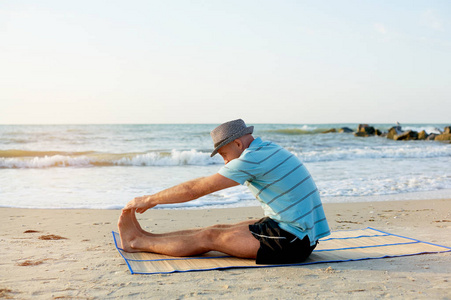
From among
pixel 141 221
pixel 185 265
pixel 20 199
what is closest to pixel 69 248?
pixel 185 265

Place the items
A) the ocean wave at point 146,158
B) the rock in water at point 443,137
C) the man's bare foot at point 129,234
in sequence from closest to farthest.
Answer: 1. the man's bare foot at point 129,234
2. the ocean wave at point 146,158
3. the rock in water at point 443,137

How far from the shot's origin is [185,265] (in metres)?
3.77

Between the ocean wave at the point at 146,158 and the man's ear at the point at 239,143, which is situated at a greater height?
the man's ear at the point at 239,143

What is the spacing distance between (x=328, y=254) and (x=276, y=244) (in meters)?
0.77

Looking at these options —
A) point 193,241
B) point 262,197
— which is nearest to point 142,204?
point 193,241

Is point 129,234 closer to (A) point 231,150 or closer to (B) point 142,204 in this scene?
(B) point 142,204

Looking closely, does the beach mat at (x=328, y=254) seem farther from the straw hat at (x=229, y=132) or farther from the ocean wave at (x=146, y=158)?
the ocean wave at (x=146, y=158)

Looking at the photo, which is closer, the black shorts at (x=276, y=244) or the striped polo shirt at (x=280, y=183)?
the striped polo shirt at (x=280, y=183)

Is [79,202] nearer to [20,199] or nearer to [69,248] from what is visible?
[20,199]

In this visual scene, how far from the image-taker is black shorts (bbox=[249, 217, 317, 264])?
3.63m

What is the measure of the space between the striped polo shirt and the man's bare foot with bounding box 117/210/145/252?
1226 millimetres

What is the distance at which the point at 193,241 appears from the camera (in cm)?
399

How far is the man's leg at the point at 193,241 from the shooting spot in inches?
A: 150

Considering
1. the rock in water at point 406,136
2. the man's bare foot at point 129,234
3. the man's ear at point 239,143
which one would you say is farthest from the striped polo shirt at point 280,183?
the rock in water at point 406,136
